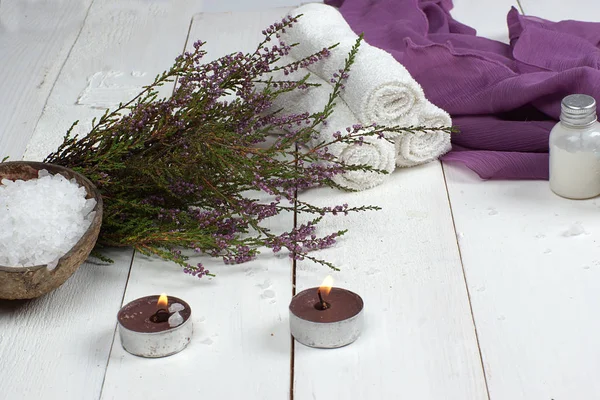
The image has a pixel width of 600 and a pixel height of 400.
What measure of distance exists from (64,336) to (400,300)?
48cm

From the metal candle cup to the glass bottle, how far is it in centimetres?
50

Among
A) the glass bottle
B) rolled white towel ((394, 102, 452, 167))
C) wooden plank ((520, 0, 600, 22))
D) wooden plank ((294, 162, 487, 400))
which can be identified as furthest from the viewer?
wooden plank ((520, 0, 600, 22))

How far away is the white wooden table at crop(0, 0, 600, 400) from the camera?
3.94 feet

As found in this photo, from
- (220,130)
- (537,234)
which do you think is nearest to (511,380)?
(537,234)

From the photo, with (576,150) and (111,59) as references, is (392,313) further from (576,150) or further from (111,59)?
(111,59)

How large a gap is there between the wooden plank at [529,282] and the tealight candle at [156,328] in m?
0.40

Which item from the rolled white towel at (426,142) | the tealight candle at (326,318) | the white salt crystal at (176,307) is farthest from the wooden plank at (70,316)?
the rolled white towel at (426,142)

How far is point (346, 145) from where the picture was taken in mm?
1579

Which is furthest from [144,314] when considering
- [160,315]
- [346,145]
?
[346,145]

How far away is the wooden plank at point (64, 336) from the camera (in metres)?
1.23

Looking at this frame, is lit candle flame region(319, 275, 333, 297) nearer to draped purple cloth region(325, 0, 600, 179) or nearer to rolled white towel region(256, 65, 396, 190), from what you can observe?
rolled white towel region(256, 65, 396, 190)

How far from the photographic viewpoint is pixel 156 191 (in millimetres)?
1504

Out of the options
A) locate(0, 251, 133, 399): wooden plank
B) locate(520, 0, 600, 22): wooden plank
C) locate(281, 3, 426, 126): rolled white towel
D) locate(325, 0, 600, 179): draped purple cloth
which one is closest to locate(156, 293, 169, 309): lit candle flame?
locate(0, 251, 133, 399): wooden plank

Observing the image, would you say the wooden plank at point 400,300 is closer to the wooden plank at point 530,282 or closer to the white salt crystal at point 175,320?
the wooden plank at point 530,282
